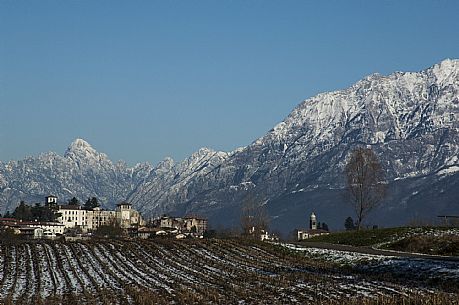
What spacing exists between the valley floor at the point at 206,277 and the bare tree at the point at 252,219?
41.9m

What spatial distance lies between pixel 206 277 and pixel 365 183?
192 feet

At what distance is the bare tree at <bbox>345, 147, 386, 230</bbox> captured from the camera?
102688 millimetres

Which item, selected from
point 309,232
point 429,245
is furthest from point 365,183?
point 309,232

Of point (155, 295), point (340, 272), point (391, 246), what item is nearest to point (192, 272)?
point (340, 272)

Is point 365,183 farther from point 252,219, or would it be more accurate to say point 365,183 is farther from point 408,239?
point 408,239

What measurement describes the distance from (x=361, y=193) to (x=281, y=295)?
65.8 m

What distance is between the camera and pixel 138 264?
58.4 m

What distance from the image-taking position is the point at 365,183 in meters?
103

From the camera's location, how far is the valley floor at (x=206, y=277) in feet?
123

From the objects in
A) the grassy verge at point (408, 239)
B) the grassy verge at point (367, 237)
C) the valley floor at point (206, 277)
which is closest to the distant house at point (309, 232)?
the grassy verge at point (367, 237)

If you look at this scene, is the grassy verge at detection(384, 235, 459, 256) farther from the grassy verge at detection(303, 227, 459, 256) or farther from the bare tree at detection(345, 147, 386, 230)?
the bare tree at detection(345, 147, 386, 230)

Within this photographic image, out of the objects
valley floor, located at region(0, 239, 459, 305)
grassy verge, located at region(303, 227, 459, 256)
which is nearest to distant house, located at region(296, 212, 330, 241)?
grassy verge, located at region(303, 227, 459, 256)

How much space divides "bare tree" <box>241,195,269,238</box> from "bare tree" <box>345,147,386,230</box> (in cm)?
1613

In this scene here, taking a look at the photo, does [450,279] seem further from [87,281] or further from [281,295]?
[87,281]
